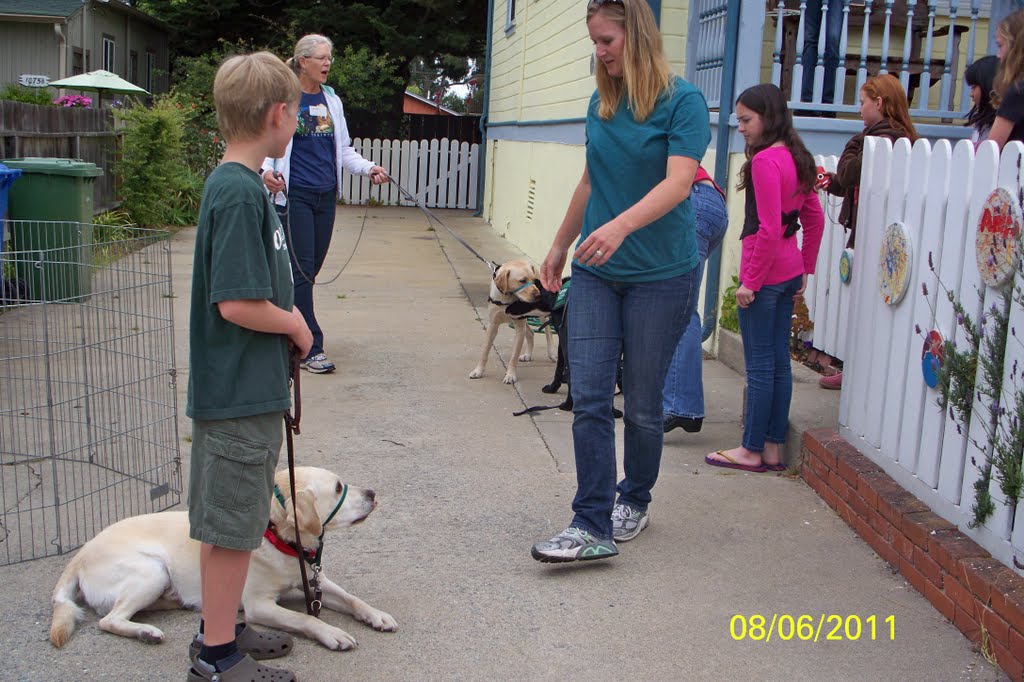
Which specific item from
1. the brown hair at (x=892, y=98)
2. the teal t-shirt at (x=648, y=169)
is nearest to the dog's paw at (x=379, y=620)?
the teal t-shirt at (x=648, y=169)

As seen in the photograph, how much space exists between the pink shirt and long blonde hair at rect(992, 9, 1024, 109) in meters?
1.02

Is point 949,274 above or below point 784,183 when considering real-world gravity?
below

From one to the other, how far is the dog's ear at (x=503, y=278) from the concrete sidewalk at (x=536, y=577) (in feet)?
2.31

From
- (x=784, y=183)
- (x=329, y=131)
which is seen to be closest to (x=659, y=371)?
(x=784, y=183)

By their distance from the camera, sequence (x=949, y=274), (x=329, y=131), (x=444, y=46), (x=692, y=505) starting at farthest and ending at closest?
(x=444, y=46), (x=329, y=131), (x=692, y=505), (x=949, y=274)

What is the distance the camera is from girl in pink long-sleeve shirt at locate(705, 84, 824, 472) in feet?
15.7

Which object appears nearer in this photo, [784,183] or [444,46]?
[784,183]

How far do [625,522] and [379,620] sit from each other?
119 centimetres

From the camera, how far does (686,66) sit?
8.55 m

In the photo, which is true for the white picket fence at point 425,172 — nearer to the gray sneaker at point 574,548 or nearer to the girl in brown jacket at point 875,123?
the girl in brown jacket at point 875,123

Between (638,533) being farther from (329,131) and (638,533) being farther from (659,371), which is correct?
(329,131)

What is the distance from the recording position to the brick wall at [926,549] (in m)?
3.24

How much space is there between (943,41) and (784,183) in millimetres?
5819

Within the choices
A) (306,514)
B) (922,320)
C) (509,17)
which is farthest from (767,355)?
(509,17)
